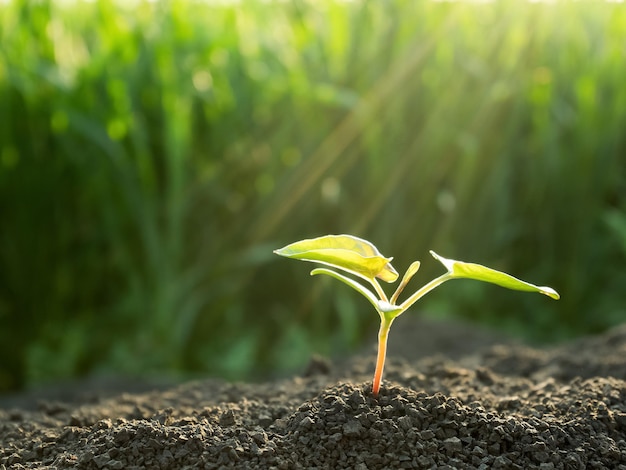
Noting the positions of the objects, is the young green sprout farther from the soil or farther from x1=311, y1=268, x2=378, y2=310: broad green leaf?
the soil

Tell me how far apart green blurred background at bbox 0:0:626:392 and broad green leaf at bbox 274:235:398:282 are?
4.54 feet

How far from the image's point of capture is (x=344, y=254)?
888 mm

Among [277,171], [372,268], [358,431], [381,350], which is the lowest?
[358,431]

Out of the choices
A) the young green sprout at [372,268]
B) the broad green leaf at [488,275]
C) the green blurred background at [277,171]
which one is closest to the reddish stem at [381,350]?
the young green sprout at [372,268]

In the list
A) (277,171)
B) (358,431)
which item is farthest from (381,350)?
(277,171)

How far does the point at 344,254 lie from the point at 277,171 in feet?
5.80

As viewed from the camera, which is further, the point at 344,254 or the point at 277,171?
the point at 277,171

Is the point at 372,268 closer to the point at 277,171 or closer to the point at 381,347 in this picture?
the point at 381,347

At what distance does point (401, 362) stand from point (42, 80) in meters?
1.57

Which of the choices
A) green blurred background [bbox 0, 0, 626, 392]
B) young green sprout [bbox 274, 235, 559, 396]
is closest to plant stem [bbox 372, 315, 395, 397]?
young green sprout [bbox 274, 235, 559, 396]

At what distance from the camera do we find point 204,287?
2510 millimetres

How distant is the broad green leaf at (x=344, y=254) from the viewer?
0.88m

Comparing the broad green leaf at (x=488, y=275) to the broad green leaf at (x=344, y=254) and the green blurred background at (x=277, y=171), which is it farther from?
the green blurred background at (x=277, y=171)

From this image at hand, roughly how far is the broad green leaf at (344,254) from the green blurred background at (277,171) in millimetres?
1385
